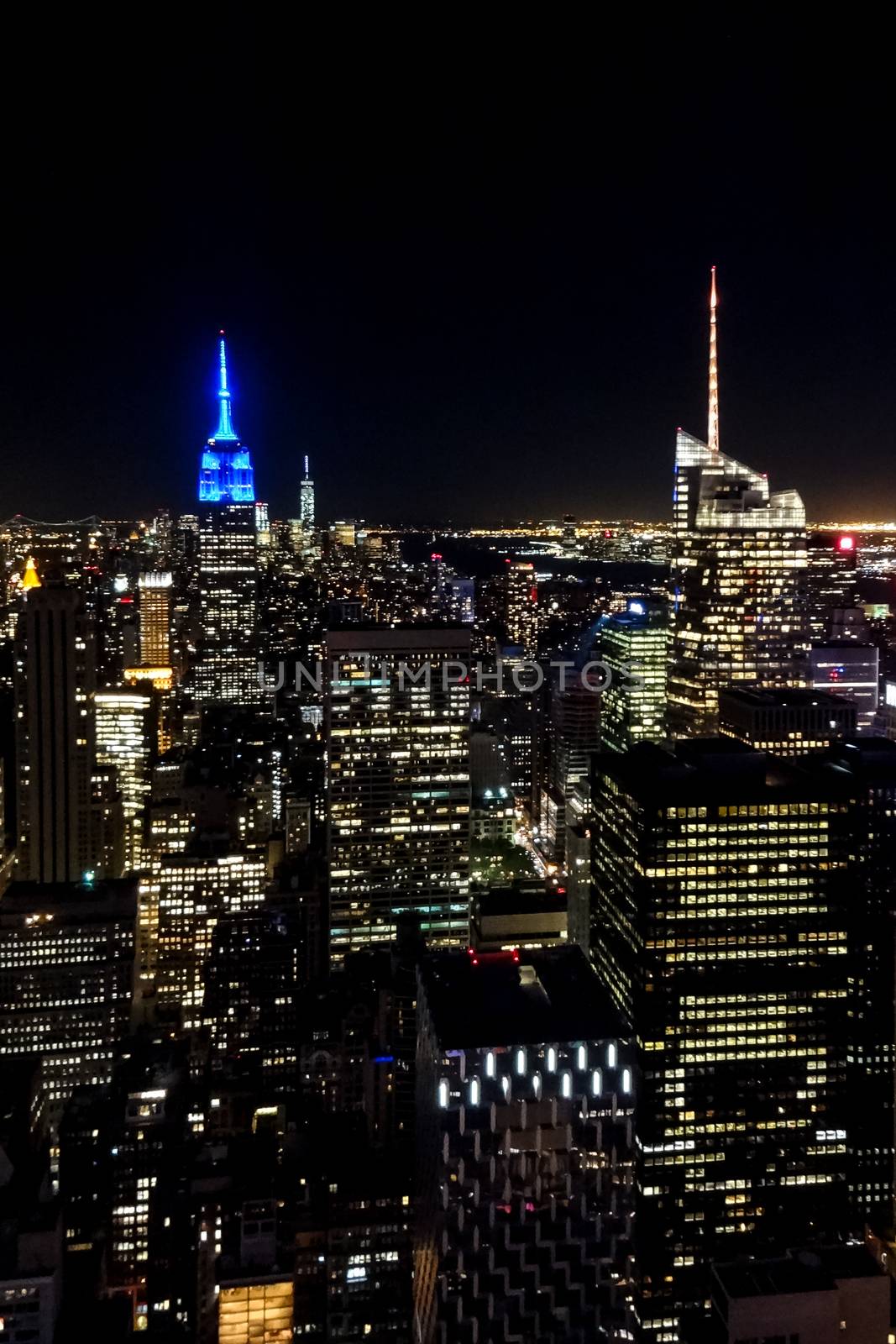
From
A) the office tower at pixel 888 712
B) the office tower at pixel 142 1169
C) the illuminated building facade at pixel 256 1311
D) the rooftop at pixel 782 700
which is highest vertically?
the rooftop at pixel 782 700

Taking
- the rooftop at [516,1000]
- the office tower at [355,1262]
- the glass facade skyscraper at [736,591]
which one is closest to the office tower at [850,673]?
the glass facade skyscraper at [736,591]

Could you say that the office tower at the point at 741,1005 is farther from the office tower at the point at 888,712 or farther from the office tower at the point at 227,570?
the office tower at the point at 227,570

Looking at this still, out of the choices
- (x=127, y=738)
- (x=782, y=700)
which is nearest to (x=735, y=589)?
(x=782, y=700)

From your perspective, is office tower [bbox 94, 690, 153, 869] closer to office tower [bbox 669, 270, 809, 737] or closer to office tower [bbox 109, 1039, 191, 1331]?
office tower [bbox 109, 1039, 191, 1331]

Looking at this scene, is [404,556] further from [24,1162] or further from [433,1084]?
[433,1084]

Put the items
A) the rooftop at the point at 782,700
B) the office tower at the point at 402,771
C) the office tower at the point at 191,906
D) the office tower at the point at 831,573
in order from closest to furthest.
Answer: the office tower at the point at 191,906 → the office tower at the point at 402,771 → the rooftop at the point at 782,700 → the office tower at the point at 831,573

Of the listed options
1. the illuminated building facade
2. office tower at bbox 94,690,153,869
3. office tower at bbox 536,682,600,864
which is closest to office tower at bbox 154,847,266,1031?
office tower at bbox 94,690,153,869

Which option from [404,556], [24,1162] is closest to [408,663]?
[24,1162]

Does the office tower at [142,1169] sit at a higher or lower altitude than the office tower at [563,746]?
lower
